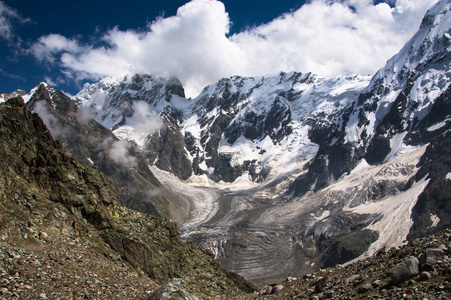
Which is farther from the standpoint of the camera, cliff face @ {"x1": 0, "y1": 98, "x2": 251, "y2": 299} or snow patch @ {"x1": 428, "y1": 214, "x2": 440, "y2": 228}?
snow patch @ {"x1": 428, "y1": 214, "x2": 440, "y2": 228}

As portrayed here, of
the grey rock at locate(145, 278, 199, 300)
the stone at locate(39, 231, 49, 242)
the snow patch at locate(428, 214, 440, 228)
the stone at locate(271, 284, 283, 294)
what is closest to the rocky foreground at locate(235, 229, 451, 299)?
the stone at locate(271, 284, 283, 294)

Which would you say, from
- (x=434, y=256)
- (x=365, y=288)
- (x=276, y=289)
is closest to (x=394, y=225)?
(x=276, y=289)

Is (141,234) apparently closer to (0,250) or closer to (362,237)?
(0,250)

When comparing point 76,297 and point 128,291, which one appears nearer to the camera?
point 76,297

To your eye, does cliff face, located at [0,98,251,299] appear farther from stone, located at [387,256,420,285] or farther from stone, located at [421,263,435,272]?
stone, located at [421,263,435,272]

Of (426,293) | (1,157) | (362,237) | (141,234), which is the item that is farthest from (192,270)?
(362,237)

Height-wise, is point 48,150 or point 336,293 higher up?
point 48,150

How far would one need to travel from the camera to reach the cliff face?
79.9 feet

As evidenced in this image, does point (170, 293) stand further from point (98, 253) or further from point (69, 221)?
point (69, 221)

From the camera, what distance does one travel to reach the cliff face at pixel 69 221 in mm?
24359

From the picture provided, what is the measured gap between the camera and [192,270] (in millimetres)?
43562

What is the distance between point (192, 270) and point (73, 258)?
21549 millimetres

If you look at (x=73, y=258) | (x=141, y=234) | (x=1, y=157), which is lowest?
(x=73, y=258)

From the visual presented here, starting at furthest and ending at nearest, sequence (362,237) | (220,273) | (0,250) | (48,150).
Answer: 1. (362,237)
2. (220,273)
3. (48,150)
4. (0,250)
